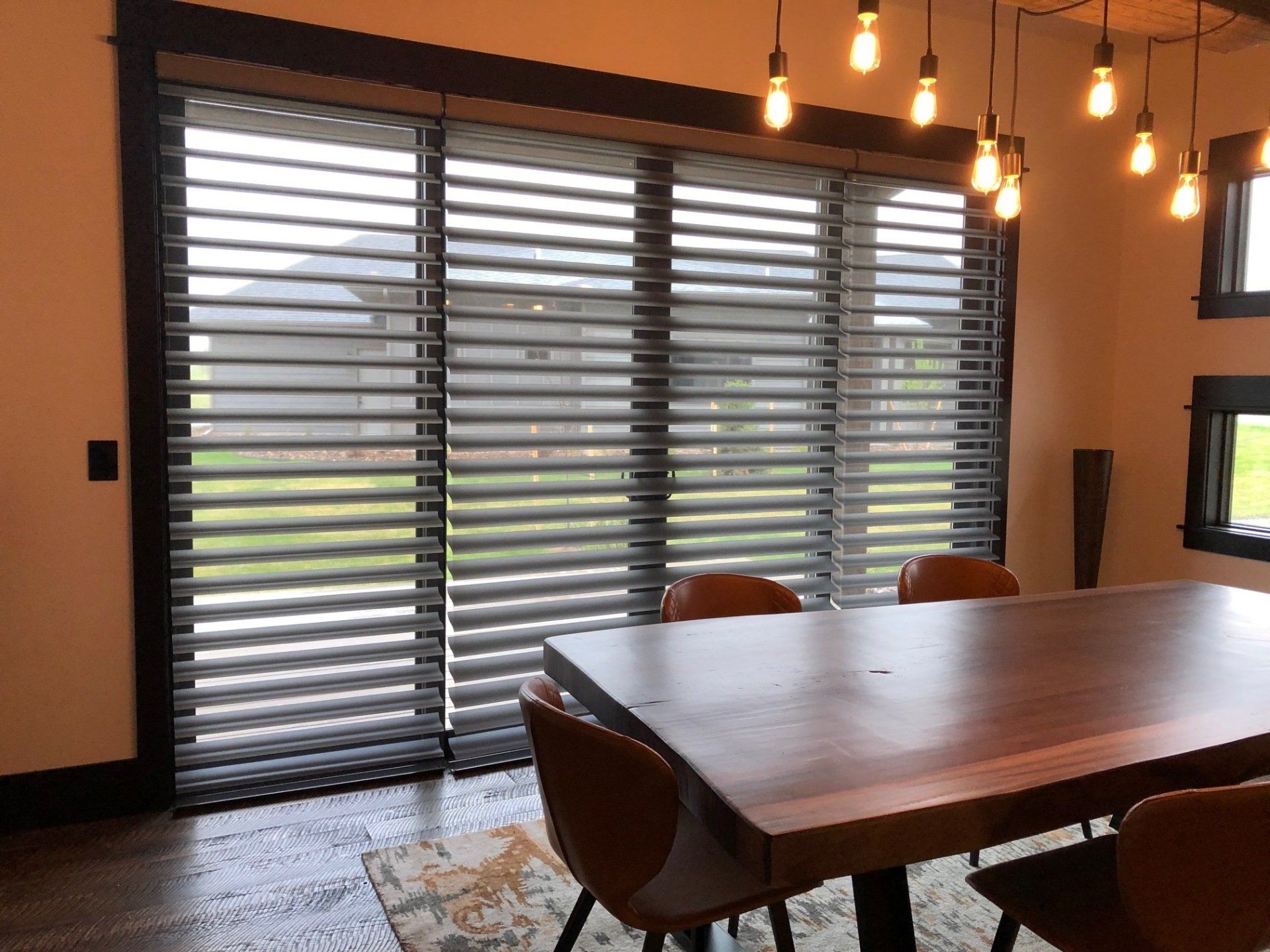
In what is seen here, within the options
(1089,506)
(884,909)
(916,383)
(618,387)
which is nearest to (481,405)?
(618,387)

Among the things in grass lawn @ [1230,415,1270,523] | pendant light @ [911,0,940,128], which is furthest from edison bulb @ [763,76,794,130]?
grass lawn @ [1230,415,1270,523]

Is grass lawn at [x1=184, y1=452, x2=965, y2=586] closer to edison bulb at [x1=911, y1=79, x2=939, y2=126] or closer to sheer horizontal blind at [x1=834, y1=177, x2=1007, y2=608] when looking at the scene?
sheer horizontal blind at [x1=834, y1=177, x2=1007, y2=608]

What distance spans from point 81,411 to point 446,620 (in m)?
1.28

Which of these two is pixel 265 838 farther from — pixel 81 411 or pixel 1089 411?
pixel 1089 411

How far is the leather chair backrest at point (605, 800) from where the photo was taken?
4.72 ft

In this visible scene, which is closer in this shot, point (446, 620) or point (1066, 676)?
point (1066, 676)

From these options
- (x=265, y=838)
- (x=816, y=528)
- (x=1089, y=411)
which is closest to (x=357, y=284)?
(x=265, y=838)

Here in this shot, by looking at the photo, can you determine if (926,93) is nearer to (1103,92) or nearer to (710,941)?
(1103,92)

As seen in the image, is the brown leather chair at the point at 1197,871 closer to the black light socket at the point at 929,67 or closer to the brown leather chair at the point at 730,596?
the brown leather chair at the point at 730,596

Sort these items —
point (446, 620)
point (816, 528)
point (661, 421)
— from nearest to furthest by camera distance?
1. point (446, 620)
2. point (661, 421)
3. point (816, 528)

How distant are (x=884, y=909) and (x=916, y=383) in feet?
9.15

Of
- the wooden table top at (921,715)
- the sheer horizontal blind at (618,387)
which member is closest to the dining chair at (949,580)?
the wooden table top at (921,715)

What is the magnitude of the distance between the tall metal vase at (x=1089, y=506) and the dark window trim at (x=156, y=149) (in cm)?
280

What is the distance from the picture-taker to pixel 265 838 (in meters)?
2.67
